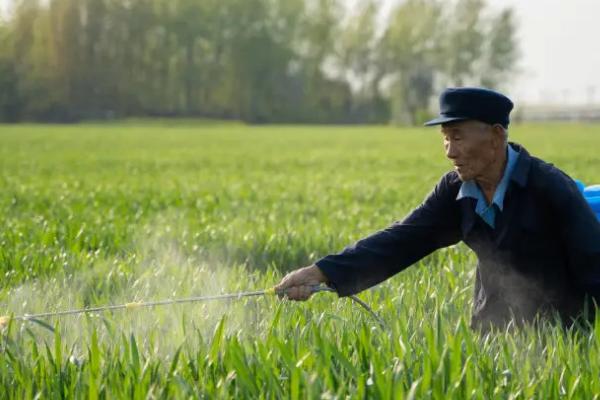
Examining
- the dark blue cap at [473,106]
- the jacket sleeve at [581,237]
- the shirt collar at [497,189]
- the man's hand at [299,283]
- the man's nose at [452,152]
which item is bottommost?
the man's hand at [299,283]

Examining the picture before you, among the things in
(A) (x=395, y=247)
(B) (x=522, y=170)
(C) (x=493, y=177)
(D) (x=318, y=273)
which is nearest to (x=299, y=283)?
(D) (x=318, y=273)

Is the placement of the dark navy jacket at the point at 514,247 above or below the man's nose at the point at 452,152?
below

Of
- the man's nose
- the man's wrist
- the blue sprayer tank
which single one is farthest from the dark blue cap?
the blue sprayer tank

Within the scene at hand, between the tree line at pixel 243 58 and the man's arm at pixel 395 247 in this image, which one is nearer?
the man's arm at pixel 395 247

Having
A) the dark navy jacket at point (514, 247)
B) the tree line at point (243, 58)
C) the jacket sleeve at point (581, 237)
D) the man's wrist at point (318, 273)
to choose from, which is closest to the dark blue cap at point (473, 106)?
the dark navy jacket at point (514, 247)

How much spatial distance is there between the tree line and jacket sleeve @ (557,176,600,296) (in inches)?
2906

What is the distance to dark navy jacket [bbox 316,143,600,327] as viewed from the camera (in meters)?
3.46

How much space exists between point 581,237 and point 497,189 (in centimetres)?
38

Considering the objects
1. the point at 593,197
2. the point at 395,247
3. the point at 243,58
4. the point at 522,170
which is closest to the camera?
the point at 522,170

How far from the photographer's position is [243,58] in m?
85.4

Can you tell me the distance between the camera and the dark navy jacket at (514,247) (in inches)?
136

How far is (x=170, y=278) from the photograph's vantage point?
4664mm

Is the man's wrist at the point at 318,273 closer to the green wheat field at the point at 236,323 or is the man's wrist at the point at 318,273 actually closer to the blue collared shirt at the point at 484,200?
the green wheat field at the point at 236,323

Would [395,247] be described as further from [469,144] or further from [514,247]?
[469,144]
